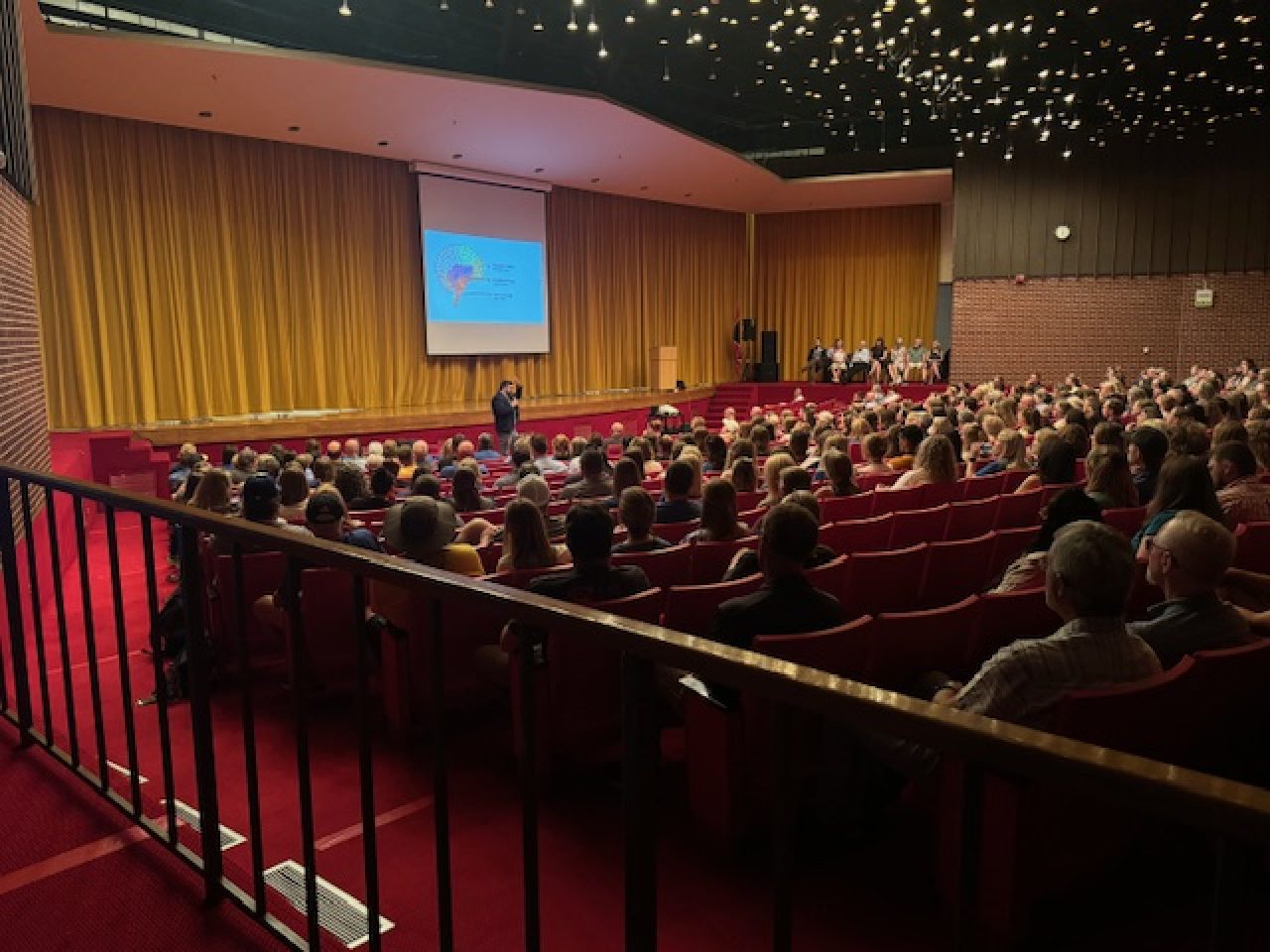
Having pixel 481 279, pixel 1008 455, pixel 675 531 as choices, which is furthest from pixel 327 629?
pixel 481 279

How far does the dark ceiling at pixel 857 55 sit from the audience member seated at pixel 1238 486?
8.20 m

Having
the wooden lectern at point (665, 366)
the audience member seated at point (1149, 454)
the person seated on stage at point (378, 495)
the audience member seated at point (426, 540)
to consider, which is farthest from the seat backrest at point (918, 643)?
the wooden lectern at point (665, 366)

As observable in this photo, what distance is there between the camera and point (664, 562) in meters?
3.85

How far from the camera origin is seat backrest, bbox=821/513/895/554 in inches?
179

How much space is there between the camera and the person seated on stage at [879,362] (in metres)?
21.1

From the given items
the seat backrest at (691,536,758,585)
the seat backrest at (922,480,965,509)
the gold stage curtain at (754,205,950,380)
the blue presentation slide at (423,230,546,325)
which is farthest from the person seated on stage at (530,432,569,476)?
the gold stage curtain at (754,205,950,380)

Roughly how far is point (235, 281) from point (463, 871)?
1368 cm

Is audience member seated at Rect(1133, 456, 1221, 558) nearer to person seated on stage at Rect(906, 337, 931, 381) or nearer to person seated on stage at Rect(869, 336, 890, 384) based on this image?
person seated on stage at Rect(869, 336, 890, 384)

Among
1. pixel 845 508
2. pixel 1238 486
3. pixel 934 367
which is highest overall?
pixel 934 367

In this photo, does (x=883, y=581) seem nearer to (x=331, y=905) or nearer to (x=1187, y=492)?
(x=1187, y=492)

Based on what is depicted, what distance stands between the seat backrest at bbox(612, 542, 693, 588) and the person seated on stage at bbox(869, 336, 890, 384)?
18.0m

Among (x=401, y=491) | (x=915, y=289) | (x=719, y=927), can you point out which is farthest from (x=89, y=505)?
(x=915, y=289)

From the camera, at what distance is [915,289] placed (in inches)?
920

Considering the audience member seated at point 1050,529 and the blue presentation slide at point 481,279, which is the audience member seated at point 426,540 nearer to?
the audience member seated at point 1050,529
